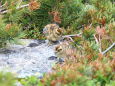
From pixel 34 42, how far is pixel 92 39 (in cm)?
81

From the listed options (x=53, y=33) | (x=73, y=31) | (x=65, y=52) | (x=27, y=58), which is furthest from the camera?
(x=73, y=31)

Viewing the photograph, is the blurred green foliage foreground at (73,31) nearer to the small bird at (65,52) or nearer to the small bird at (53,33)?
the small bird at (65,52)

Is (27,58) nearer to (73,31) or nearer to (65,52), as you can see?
(65,52)

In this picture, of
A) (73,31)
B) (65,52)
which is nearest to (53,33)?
(73,31)

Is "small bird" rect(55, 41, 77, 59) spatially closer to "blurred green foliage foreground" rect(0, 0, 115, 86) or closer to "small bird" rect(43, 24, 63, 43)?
"blurred green foliage foreground" rect(0, 0, 115, 86)

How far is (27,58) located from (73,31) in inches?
33.1

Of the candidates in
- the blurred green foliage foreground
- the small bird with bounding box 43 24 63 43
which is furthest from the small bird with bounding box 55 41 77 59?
the small bird with bounding box 43 24 63 43

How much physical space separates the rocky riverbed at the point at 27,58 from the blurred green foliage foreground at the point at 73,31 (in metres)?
0.15

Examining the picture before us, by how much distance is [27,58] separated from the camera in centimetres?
383

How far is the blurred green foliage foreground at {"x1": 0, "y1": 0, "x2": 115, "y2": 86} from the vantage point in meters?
2.74

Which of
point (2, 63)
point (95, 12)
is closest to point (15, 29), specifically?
point (2, 63)

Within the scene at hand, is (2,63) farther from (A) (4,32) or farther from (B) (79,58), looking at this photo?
(B) (79,58)

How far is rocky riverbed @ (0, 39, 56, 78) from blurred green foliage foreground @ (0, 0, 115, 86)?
0.15m

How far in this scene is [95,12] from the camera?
4.50 m
